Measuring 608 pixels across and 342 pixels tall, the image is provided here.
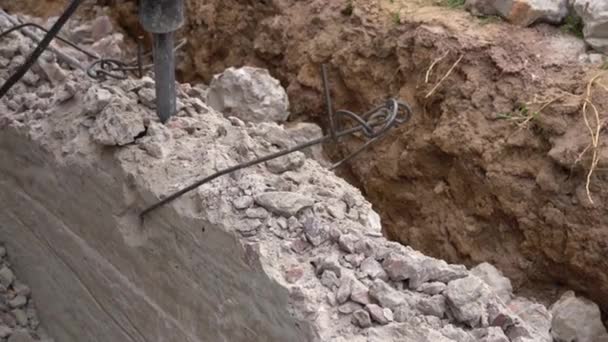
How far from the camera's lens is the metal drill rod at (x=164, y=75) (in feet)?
9.50

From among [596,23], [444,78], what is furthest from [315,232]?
[596,23]

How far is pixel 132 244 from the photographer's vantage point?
2.97 metres

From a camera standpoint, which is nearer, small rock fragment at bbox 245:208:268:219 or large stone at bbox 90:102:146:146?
small rock fragment at bbox 245:208:268:219

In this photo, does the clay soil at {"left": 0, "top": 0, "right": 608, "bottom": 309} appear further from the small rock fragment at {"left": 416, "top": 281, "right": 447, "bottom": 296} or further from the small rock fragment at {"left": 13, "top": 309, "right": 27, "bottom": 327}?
the small rock fragment at {"left": 13, "top": 309, "right": 27, "bottom": 327}

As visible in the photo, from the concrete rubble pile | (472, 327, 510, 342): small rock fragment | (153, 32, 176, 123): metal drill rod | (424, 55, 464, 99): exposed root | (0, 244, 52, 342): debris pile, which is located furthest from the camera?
(424, 55, 464, 99): exposed root

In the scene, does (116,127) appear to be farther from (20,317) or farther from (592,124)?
(592,124)

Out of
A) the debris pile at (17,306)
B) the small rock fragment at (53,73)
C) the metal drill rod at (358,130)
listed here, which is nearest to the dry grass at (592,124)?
the metal drill rod at (358,130)

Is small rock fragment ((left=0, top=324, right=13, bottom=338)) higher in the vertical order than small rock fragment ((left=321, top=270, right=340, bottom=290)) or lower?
lower

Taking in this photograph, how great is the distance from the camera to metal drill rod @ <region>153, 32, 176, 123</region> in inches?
114

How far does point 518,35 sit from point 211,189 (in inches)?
108

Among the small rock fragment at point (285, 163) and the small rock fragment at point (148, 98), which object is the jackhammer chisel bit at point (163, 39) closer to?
the small rock fragment at point (148, 98)

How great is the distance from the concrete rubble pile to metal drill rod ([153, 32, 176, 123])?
71mm

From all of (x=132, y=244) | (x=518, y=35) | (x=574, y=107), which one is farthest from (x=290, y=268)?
(x=518, y=35)

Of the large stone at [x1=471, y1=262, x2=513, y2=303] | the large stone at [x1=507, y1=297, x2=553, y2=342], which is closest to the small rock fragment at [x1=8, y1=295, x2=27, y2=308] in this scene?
the large stone at [x1=507, y1=297, x2=553, y2=342]
